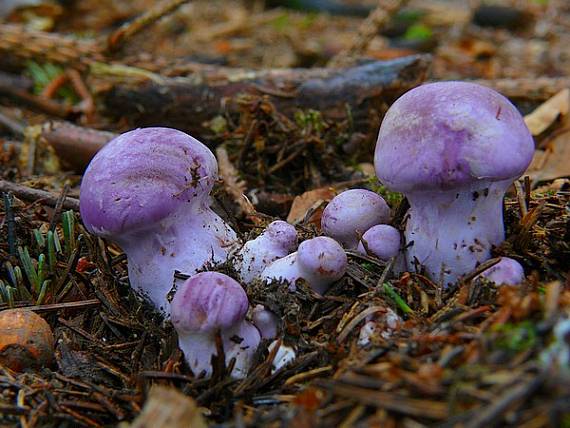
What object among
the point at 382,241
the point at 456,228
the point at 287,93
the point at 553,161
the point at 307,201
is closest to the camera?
the point at 456,228

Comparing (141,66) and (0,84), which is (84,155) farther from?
(0,84)

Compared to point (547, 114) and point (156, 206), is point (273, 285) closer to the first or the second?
point (156, 206)

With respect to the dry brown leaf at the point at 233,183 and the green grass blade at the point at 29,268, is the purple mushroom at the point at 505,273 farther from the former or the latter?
the green grass blade at the point at 29,268

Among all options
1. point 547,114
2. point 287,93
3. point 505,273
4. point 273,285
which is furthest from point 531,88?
point 273,285

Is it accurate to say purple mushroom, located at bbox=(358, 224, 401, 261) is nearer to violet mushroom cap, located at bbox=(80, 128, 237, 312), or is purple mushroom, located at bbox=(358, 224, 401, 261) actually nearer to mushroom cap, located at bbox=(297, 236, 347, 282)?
mushroom cap, located at bbox=(297, 236, 347, 282)

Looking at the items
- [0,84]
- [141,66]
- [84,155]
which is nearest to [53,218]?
[84,155]

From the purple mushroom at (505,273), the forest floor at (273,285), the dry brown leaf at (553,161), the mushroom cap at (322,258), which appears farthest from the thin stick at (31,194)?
the dry brown leaf at (553,161)

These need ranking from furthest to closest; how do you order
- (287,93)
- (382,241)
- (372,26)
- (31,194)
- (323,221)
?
(372,26)
(287,93)
(31,194)
(323,221)
(382,241)
